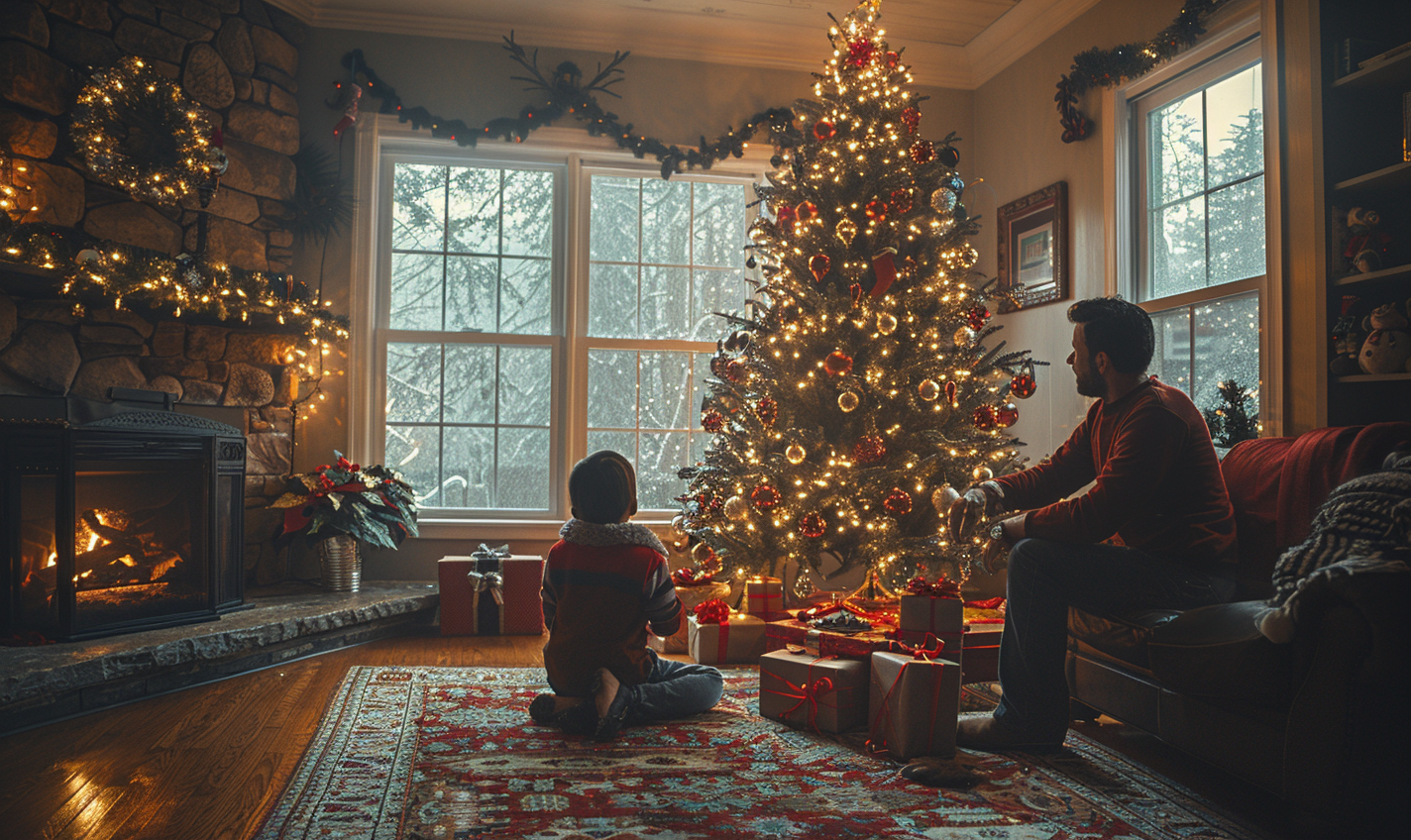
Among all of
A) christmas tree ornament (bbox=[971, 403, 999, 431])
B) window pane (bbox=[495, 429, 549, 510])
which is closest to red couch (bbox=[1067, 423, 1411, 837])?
christmas tree ornament (bbox=[971, 403, 999, 431])

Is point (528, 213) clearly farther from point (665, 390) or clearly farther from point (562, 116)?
point (665, 390)

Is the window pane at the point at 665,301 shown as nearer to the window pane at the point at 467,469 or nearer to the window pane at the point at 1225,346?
the window pane at the point at 467,469

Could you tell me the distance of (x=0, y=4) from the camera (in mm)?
3084

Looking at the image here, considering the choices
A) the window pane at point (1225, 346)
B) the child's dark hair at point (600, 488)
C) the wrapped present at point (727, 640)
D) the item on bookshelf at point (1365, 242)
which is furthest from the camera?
the wrapped present at point (727, 640)

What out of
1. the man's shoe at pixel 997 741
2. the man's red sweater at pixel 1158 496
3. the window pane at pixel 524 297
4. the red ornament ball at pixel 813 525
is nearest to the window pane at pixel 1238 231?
the man's red sweater at pixel 1158 496

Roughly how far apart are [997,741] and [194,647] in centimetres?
248

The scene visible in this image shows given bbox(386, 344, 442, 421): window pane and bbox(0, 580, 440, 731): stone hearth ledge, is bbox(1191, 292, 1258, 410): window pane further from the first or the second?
bbox(386, 344, 442, 421): window pane

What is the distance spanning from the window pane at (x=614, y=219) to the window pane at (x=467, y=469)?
3.67ft

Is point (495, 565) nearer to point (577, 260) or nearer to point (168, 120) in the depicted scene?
point (577, 260)

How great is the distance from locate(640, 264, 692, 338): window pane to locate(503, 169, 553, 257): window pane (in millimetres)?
548

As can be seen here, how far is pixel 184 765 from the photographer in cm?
206

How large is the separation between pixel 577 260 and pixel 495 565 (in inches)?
62.9

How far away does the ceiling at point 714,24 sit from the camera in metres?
4.14

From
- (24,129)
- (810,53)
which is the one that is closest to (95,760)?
(24,129)
